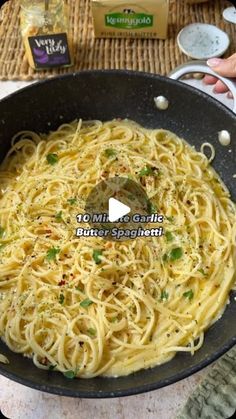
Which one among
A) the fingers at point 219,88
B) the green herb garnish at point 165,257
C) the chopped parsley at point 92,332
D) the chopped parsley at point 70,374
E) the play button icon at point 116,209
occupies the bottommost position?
the chopped parsley at point 70,374

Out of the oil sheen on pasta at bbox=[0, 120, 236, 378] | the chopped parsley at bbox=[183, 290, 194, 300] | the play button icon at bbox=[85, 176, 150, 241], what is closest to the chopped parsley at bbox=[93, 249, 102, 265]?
the oil sheen on pasta at bbox=[0, 120, 236, 378]

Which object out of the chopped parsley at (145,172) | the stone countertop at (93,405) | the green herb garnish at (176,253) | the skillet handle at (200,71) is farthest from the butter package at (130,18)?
the stone countertop at (93,405)

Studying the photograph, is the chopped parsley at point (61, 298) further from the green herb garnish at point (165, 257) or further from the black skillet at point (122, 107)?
the black skillet at point (122, 107)

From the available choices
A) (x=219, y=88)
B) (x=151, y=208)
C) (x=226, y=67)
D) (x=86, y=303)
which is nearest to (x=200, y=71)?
(x=226, y=67)

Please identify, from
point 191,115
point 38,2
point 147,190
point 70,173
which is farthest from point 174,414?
point 38,2

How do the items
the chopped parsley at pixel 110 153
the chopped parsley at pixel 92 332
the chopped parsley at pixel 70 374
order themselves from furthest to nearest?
the chopped parsley at pixel 110 153, the chopped parsley at pixel 92 332, the chopped parsley at pixel 70 374

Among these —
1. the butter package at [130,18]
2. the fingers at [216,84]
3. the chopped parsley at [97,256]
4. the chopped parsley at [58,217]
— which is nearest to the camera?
the chopped parsley at [97,256]

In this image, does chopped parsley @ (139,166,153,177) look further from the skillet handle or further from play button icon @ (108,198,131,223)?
the skillet handle

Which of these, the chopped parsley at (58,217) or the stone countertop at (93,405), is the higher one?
the chopped parsley at (58,217)
